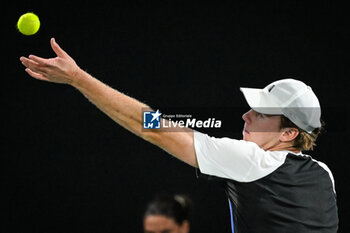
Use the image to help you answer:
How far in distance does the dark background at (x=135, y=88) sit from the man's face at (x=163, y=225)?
2.12 metres

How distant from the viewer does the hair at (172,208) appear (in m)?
1.46

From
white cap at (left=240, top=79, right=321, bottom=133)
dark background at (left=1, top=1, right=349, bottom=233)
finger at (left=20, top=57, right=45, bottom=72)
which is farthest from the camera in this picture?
dark background at (left=1, top=1, right=349, bottom=233)

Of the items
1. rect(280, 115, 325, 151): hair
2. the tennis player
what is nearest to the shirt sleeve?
the tennis player

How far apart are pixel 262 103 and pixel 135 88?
6.87 ft

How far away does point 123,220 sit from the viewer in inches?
142

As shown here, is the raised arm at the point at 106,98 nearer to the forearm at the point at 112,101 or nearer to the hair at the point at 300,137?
the forearm at the point at 112,101

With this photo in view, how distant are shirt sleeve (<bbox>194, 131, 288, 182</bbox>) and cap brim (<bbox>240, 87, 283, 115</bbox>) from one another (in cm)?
26

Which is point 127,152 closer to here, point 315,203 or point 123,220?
point 123,220

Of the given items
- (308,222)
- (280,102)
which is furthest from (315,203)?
(280,102)

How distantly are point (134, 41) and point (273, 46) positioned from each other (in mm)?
1064

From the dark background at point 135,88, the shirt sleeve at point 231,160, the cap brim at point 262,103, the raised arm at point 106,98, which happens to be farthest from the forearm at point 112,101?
the dark background at point 135,88

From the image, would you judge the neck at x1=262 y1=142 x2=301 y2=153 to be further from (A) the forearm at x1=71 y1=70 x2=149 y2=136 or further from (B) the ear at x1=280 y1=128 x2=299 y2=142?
(A) the forearm at x1=71 y1=70 x2=149 y2=136

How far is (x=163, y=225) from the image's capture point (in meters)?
1.45

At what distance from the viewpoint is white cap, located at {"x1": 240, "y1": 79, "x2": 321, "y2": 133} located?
65.1 inches
